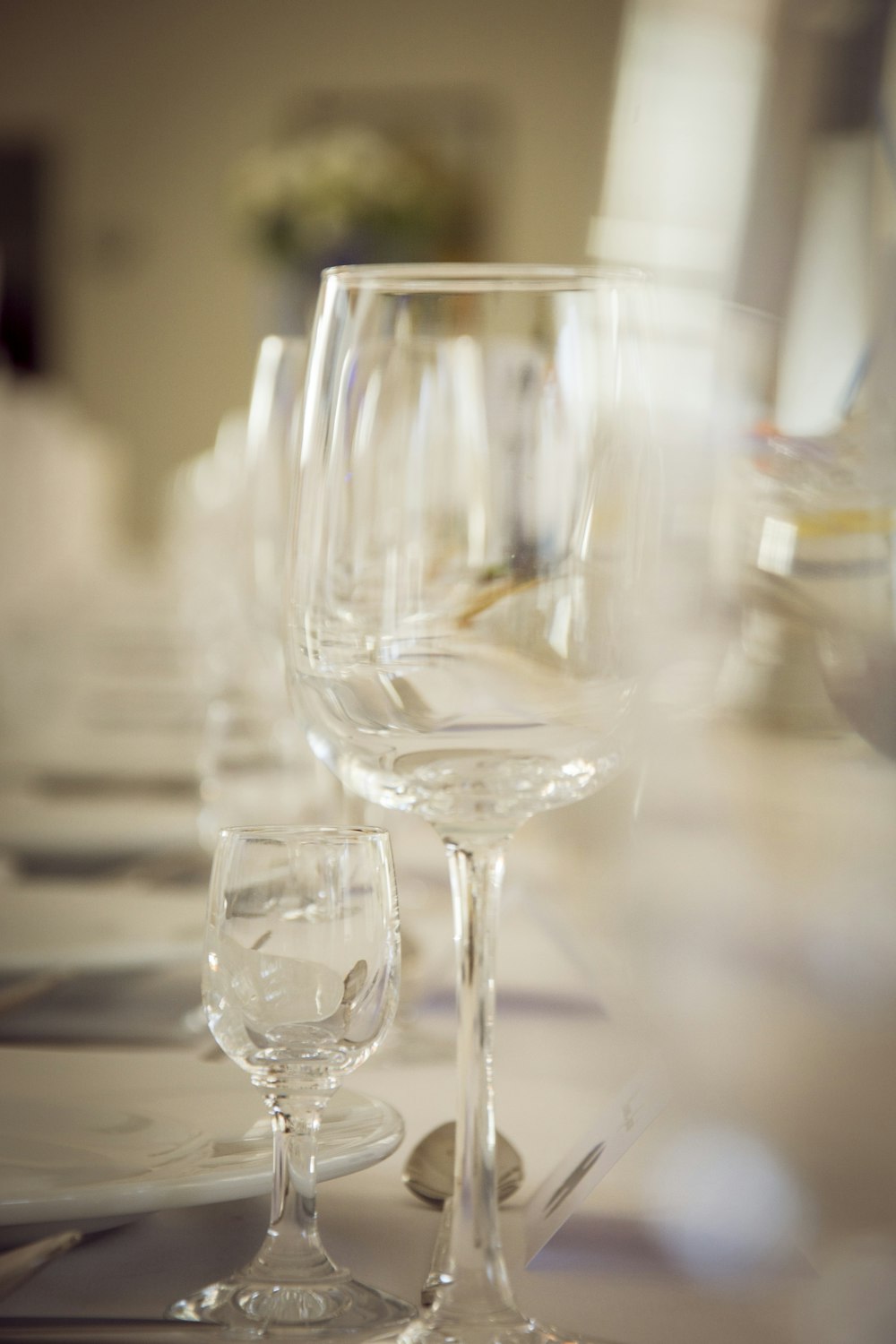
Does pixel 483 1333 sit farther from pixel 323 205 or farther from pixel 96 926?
pixel 323 205

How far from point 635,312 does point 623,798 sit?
0.47m

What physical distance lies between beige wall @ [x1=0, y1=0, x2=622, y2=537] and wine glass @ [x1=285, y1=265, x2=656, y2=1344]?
23.7ft

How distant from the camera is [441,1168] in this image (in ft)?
1.45

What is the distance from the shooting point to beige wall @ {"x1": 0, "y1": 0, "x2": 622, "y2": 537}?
7.40m

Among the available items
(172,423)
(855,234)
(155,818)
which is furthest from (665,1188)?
(172,423)

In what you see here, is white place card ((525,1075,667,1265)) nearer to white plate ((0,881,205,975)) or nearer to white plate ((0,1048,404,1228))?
white plate ((0,1048,404,1228))

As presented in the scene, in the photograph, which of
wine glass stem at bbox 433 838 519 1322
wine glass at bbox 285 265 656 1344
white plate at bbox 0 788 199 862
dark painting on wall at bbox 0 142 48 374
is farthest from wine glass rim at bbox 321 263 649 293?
dark painting on wall at bbox 0 142 48 374

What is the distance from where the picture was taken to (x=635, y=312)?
0.39m

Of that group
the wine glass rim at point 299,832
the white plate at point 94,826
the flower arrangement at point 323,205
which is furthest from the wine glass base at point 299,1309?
the flower arrangement at point 323,205

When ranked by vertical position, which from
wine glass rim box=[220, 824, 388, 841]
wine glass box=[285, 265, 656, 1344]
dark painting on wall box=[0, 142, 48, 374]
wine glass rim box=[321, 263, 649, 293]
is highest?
wine glass rim box=[321, 263, 649, 293]

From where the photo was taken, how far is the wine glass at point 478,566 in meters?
0.38

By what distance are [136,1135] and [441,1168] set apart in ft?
0.28

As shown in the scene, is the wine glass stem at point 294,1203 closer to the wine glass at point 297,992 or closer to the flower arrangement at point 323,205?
the wine glass at point 297,992

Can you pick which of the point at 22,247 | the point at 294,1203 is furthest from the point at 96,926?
the point at 22,247
